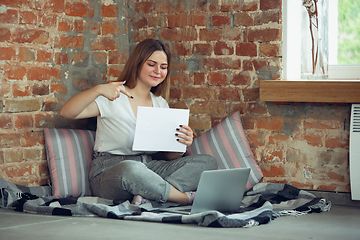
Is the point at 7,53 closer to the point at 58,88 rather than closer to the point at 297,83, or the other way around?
the point at 58,88

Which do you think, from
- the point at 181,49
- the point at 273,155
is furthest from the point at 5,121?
the point at 273,155

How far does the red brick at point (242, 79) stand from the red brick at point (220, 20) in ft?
1.13

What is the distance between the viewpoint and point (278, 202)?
230 centimetres

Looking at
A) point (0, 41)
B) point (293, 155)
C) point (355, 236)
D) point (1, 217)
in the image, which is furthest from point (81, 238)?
point (293, 155)

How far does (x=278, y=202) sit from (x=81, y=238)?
3.88 feet

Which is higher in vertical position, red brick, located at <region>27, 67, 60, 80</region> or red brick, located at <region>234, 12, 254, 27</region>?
red brick, located at <region>234, 12, 254, 27</region>

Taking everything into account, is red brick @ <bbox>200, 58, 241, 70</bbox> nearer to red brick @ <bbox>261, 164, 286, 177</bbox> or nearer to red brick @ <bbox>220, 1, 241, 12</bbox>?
red brick @ <bbox>220, 1, 241, 12</bbox>

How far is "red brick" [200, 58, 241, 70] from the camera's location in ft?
8.87

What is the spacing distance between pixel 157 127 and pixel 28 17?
3.32 ft

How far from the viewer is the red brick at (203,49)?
275 cm

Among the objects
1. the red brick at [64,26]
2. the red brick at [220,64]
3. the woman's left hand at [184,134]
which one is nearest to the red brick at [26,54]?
the red brick at [64,26]

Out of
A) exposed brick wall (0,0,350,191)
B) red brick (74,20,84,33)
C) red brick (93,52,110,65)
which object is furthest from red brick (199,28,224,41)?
red brick (74,20,84,33)

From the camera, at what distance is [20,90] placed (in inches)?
95.7

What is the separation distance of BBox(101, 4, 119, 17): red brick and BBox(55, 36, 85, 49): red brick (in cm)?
25
